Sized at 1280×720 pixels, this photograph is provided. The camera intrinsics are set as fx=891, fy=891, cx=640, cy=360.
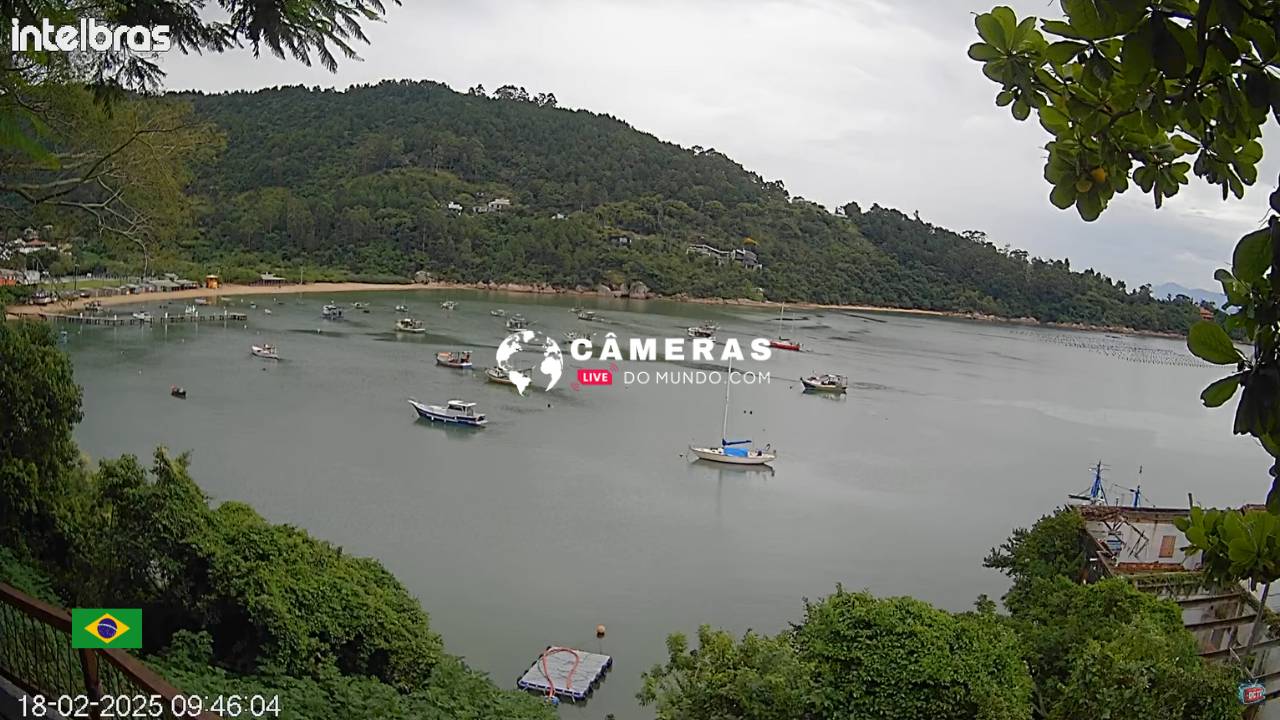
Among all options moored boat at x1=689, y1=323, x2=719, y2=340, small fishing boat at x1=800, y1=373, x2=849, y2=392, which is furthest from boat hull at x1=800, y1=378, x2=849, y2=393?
moored boat at x1=689, y1=323, x2=719, y2=340

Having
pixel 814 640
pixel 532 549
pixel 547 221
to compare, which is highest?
pixel 547 221

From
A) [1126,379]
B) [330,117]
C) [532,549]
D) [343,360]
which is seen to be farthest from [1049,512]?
[330,117]

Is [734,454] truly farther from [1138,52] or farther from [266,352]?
[1138,52]

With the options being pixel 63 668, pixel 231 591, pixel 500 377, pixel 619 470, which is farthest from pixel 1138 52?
pixel 500 377

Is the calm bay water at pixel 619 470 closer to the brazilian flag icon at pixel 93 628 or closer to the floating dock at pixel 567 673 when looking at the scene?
the floating dock at pixel 567 673

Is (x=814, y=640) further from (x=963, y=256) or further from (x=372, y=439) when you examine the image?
(x=963, y=256)
